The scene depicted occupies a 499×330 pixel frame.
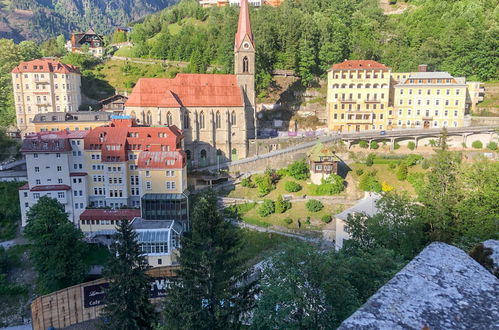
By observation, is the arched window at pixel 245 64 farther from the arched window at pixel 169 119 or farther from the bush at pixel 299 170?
the bush at pixel 299 170

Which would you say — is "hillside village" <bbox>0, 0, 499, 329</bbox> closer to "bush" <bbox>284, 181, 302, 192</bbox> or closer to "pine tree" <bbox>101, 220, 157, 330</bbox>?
"pine tree" <bbox>101, 220, 157, 330</bbox>

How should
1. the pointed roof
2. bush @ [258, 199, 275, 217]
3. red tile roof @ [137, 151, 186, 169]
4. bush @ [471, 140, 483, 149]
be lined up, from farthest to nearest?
the pointed roof, bush @ [471, 140, 483, 149], bush @ [258, 199, 275, 217], red tile roof @ [137, 151, 186, 169]

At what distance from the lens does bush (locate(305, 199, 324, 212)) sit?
46.8 metres

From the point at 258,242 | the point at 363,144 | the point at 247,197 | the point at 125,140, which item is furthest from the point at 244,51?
the point at 258,242

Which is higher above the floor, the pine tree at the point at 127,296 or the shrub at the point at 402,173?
the shrub at the point at 402,173

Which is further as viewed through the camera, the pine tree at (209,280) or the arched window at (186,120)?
the arched window at (186,120)

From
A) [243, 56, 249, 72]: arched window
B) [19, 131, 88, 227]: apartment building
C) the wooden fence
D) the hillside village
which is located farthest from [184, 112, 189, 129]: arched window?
the wooden fence

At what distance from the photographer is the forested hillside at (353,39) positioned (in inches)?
2798

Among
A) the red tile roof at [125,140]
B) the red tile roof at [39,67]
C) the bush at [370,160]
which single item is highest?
the red tile roof at [39,67]

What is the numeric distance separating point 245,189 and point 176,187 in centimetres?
1018

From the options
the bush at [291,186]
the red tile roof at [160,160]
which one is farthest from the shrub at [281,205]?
the red tile roof at [160,160]

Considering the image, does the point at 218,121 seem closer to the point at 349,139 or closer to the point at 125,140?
the point at 125,140

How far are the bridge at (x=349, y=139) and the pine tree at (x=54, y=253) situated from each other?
21973mm

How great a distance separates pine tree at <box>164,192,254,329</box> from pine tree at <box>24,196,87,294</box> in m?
21.6
